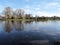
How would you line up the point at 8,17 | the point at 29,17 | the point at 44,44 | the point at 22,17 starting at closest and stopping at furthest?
the point at 44,44, the point at 8,17, the point at 22,17, the point at 29,17

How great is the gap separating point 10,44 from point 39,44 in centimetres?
228

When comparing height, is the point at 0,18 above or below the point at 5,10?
below

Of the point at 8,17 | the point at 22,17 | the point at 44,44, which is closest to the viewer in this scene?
the point at 44,44

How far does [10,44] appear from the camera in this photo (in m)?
9.92

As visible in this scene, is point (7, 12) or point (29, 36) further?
point (7, 12)

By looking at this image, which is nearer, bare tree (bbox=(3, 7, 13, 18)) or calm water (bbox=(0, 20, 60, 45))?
calm water (bbox=(0, 20, 60, 45))

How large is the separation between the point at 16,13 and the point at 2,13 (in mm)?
9046

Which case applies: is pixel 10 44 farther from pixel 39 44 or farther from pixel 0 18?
pixel 0 18

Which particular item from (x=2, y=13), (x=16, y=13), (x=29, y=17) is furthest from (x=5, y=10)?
(x=29, y=17)

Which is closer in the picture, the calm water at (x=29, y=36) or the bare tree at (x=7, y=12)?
the calm water at (x=29, y=36)

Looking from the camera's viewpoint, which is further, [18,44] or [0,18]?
[0,18]

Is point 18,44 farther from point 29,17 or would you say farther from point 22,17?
point 29,17

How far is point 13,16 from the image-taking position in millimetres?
73062

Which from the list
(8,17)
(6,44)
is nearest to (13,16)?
(8,17)
